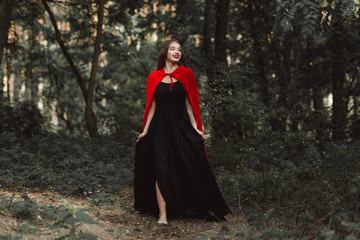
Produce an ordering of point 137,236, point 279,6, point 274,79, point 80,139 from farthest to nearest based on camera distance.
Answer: point 274,79 < point 80,139 < point 137,236 < point 279,6

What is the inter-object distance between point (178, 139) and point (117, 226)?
1.43m

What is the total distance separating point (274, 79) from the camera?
13.1 m

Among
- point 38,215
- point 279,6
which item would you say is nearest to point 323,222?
point 279,6

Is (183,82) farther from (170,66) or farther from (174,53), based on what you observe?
(174,53)

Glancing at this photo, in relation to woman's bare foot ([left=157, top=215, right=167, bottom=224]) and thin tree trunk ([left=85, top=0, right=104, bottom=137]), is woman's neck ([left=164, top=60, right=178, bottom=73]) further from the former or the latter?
thin tree trunk ([left=85, top=0, right=104, bottom=137])

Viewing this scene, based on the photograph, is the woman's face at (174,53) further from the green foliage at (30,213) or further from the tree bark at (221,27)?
the tree bark at (221,27)

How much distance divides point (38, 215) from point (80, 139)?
6292 mm

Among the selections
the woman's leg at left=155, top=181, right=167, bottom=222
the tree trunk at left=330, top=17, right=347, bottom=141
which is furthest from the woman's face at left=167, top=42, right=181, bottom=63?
the tree trunk at left=330, top=17, right=347, bottom=141

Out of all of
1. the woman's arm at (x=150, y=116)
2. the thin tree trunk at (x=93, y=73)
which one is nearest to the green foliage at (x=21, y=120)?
the thin tree trunk at (x=93, y=73)

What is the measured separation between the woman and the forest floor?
272 millimetres

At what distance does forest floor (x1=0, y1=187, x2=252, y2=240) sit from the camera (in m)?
3.99

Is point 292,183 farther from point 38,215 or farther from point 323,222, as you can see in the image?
point 38,215

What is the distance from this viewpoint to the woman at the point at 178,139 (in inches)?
218

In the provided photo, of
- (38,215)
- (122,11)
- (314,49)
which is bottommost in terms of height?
(38,215)
